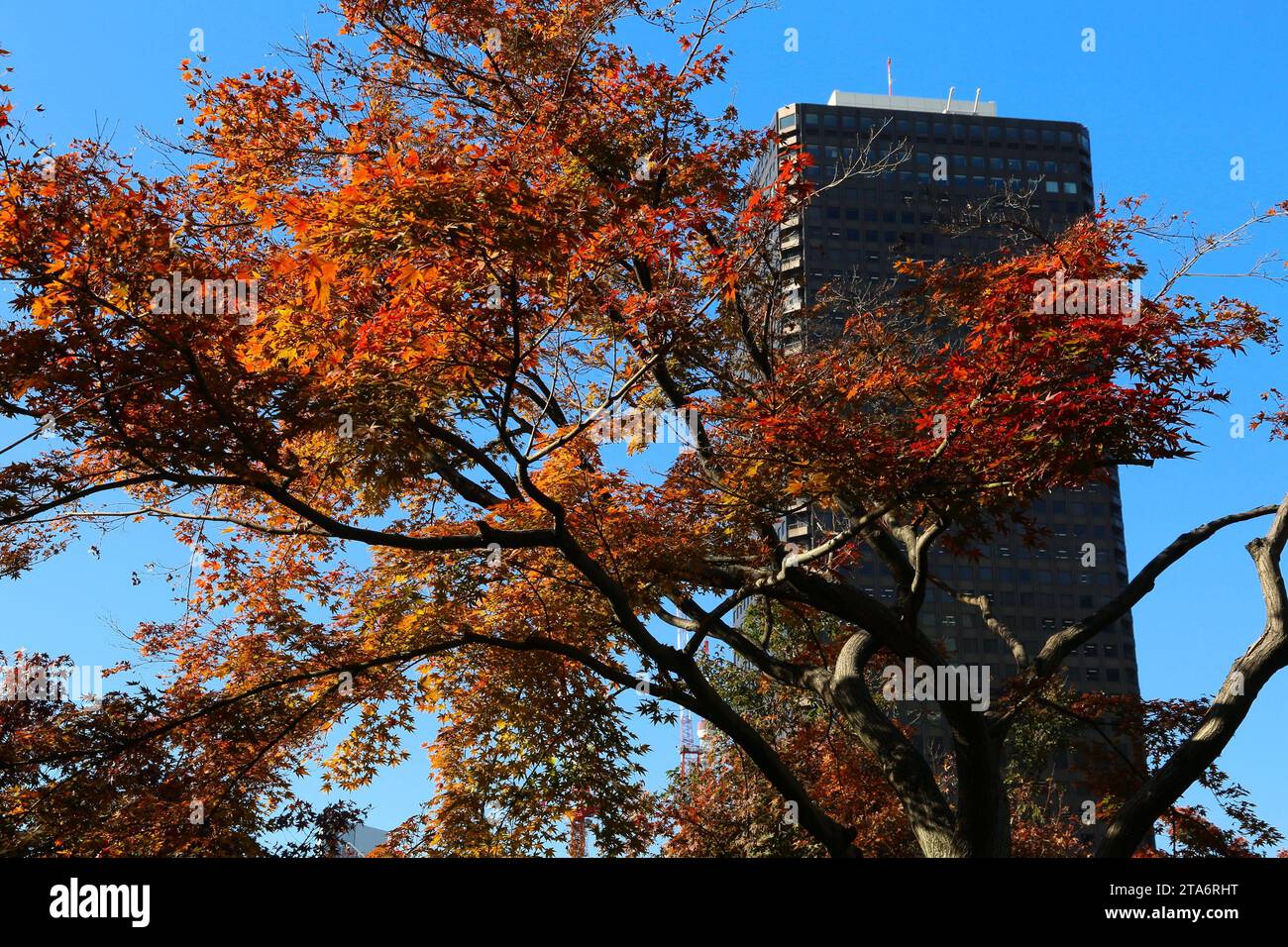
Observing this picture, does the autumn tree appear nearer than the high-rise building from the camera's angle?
Yes

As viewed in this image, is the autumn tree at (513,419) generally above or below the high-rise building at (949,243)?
below

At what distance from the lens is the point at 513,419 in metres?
12.6

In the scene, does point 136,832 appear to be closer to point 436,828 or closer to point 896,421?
point 436,828

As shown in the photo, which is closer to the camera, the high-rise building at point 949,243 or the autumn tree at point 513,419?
the autumn tree at point 513,419

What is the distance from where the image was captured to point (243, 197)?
12.2 meters

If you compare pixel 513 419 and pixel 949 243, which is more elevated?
pixel 949 243

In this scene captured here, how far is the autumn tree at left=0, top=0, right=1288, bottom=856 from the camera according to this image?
9375 mm

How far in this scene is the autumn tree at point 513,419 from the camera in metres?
9.38

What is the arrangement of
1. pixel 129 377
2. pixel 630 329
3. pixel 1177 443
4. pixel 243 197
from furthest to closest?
pixel 243 197, pixel 630 329, pixel 1177 443, pixel 129 377

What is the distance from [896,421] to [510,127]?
5.61 metres

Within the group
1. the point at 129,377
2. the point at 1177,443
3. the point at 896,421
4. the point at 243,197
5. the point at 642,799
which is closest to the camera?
the point at 129,377

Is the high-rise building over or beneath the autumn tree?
over

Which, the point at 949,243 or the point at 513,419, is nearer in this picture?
the point at 513,419
